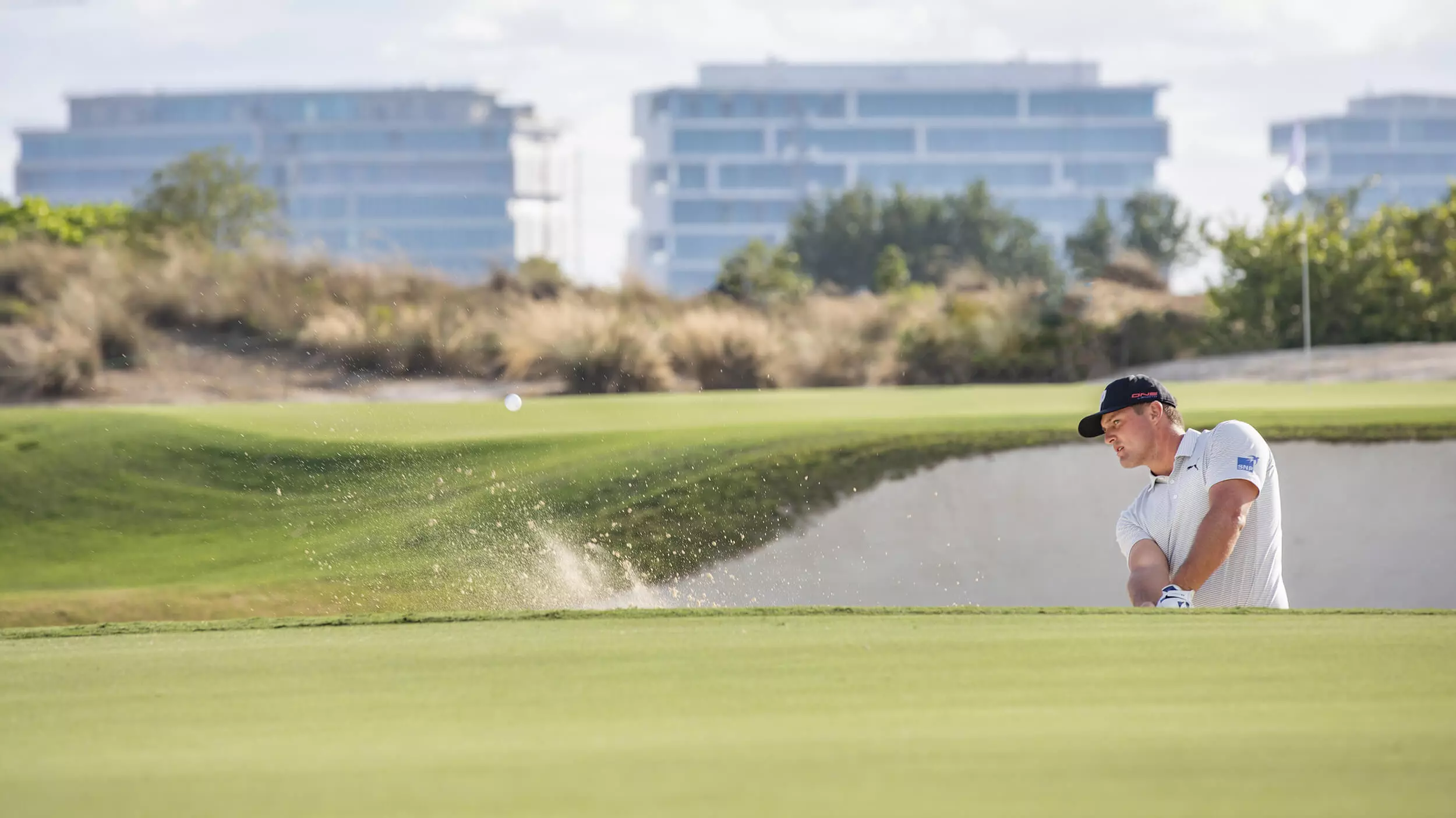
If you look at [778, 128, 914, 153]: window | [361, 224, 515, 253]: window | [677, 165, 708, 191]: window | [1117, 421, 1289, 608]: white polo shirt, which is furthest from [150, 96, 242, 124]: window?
[1117, 421, 1289, 608]: white polo shirt

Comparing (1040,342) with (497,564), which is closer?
(497,564)

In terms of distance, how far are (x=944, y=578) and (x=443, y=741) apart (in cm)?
834

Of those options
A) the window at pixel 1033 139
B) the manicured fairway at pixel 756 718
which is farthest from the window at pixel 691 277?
the manicured fairway at pixel 756 718

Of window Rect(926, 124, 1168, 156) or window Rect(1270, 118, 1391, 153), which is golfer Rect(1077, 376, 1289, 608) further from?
window Rect(1270, 118, 1391, 153)

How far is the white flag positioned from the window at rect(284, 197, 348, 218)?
120902 mm

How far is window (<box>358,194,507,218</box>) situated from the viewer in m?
134

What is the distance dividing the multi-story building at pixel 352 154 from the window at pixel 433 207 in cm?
9

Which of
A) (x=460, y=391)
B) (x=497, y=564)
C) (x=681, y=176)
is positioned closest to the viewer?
(x=497, y=564)

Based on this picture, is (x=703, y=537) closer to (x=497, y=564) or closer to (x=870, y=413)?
(x=497, y=564)

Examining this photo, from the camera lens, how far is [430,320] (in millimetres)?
21125

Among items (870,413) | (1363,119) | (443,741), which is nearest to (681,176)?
(1363,119)

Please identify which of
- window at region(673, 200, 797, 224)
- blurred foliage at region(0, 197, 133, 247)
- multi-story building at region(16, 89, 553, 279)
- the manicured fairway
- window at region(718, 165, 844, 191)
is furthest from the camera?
multi-story building at region(16, 89, 553, 279)

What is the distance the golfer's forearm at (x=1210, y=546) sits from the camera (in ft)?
15.7

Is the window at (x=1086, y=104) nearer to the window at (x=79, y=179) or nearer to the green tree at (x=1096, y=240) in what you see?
the window at (x=79, y=179)
